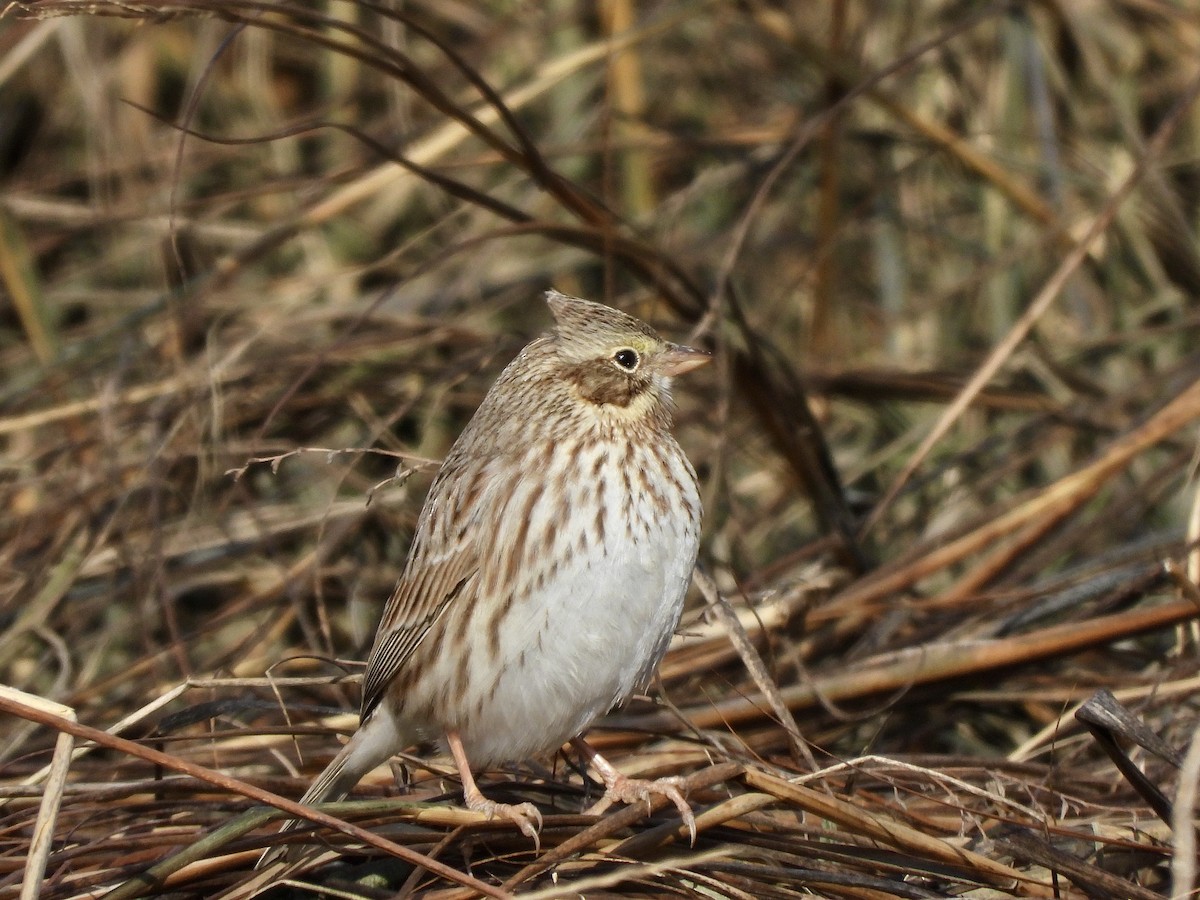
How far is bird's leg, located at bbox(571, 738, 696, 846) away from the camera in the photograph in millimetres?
2906

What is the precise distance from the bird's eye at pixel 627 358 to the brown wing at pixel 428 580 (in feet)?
1.26

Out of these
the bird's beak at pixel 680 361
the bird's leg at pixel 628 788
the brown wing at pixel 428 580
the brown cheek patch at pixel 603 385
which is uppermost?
the bird's beak at pixel 680 361

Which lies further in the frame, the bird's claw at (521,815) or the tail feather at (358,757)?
the tail feather at (358,757)

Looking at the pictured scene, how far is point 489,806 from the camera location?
3.04 m

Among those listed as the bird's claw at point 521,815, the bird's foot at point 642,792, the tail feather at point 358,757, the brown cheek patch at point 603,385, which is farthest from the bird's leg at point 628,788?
the brown cheek patch at point 603,385

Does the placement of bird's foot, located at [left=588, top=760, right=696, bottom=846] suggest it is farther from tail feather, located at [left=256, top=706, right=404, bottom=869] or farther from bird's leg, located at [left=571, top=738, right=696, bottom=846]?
tail feather, located at [left=256, top=706, right=404, bottom=869]

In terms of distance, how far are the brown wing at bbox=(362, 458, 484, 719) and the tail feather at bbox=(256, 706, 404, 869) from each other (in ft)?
0.13

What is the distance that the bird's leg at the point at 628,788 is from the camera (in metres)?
2.91

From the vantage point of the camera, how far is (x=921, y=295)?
6.70 m

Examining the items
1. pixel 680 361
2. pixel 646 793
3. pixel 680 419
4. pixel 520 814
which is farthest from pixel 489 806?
pixel 680 419

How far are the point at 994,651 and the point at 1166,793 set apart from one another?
0.66m

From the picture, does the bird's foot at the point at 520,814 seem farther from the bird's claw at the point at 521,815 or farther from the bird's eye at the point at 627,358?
the bird's eye at the point at 627,358

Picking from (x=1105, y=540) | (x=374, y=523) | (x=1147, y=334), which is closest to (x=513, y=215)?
(x=374, y=523)

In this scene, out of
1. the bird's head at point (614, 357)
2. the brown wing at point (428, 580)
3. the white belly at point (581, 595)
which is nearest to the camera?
the white belly at point (581, 595)
